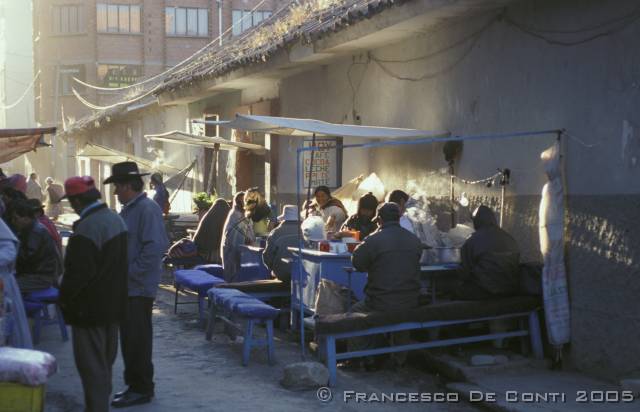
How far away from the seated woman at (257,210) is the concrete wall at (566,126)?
192cm

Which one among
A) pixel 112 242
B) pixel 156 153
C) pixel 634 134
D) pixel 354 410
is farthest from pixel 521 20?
pixel 156 153

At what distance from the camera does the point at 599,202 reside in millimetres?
8156

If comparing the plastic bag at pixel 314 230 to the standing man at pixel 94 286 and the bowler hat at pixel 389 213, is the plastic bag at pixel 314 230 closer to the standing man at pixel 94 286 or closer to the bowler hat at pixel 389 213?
the bowler hat at pixel 389 213

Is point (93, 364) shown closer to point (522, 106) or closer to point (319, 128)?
point (319, 128)

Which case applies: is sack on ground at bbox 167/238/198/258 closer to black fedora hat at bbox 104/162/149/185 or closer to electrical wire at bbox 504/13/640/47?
electrical wire at bbox 504/13/640/47

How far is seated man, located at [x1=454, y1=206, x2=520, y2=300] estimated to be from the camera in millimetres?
8844

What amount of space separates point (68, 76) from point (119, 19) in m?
3.83

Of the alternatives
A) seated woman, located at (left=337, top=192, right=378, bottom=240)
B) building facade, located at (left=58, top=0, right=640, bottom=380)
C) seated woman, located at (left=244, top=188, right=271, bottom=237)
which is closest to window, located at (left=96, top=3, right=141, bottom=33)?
building facade, located at (left=58, top=0, right=640, bottom=380)

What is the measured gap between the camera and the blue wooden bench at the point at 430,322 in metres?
8.31

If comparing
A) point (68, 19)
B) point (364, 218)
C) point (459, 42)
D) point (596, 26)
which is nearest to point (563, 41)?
point (596, 26)

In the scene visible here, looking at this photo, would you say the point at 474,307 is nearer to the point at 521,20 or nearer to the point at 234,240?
the point at 521,20

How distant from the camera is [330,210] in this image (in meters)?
12.1

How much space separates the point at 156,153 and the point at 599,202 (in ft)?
67.8

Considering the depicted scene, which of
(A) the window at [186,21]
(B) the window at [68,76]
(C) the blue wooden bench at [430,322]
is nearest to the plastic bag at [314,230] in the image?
(C) the blue wooden bench at [430,322]
